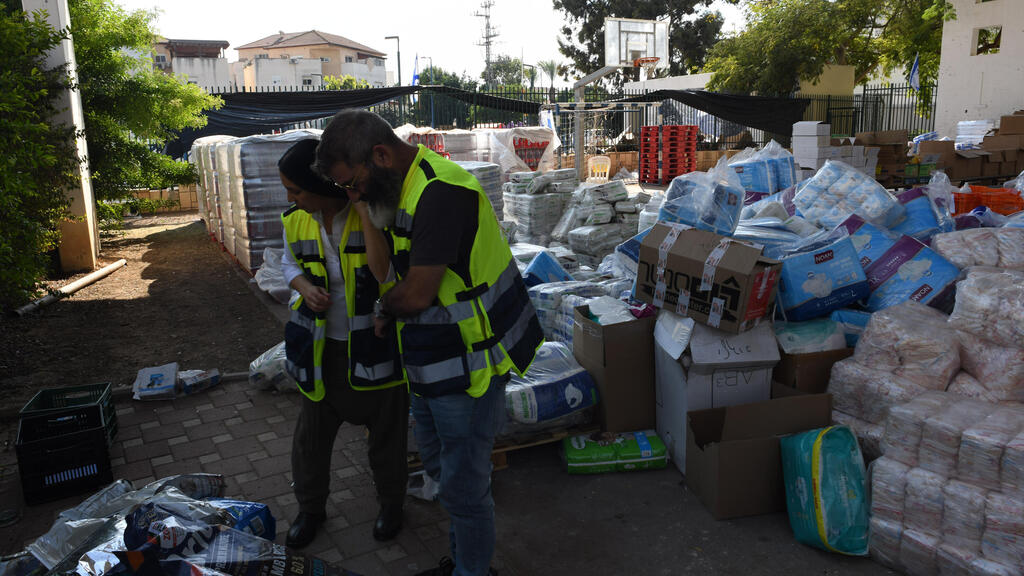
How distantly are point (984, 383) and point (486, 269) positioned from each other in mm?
2413

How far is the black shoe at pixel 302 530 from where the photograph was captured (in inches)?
115

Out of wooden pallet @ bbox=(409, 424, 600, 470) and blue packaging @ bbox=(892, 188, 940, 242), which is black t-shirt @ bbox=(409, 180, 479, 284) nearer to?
wooden pallet @ bbox=(409, 424, 600, 470)

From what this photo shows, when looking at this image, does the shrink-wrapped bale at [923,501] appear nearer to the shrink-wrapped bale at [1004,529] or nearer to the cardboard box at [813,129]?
the shrink-wrapped bale at [1004,529]

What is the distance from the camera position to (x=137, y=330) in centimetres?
646

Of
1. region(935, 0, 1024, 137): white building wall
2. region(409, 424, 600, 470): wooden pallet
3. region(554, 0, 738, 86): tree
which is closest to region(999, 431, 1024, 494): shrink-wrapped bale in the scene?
region(409, 424, 600, 470): wooden pallet

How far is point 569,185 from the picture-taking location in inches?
362

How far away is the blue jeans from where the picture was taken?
2217 millimetres

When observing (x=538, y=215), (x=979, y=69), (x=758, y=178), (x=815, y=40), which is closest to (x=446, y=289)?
(x=758, y=178)

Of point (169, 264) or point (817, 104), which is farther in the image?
point (817, 104)

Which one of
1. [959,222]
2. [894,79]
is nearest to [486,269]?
[959,222]

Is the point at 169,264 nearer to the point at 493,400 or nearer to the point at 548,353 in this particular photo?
the point at 548,353

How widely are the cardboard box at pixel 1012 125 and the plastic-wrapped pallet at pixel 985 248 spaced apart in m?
12.3

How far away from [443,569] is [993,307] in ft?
8.92

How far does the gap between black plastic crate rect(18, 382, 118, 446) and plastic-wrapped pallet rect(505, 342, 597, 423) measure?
2.01m
